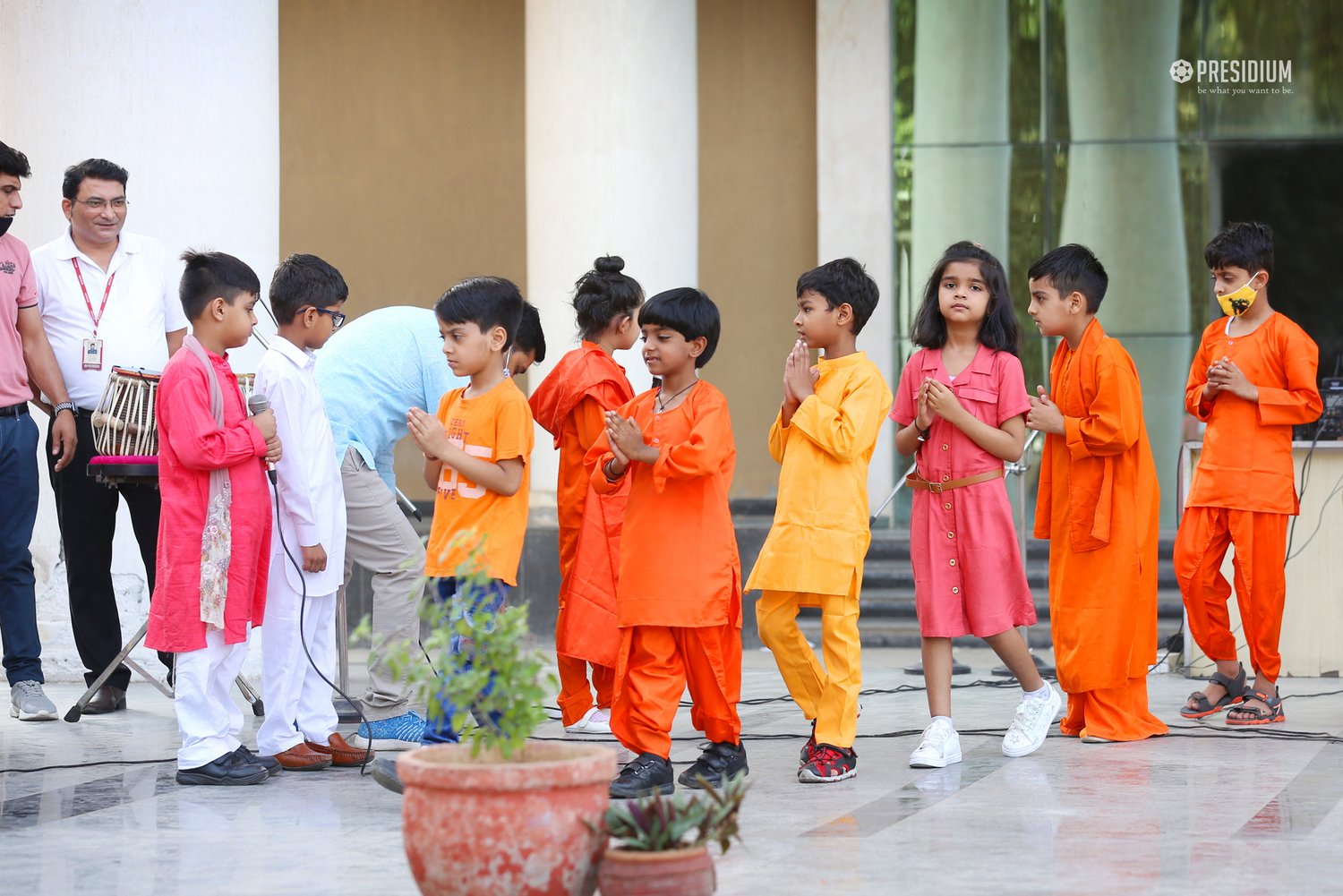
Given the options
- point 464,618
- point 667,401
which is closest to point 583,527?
point 667,401

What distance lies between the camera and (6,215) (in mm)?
6070

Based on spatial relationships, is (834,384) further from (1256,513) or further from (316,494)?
(1256,513)

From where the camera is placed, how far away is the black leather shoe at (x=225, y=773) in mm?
4797

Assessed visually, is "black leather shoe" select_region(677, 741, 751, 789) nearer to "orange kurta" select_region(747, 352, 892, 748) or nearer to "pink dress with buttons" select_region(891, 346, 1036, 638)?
"orange kurta" select_region(747, 352, 892, 748)

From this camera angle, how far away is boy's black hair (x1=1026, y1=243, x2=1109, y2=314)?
563cm

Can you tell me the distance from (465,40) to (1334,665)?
689 cm

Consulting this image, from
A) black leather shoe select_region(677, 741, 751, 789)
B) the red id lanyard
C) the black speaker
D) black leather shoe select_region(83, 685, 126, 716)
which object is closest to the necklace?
black leather shoe select_region(677, 741, 751, 789)

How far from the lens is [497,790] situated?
300cm

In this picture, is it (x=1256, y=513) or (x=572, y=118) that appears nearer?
(x=1256, y=513)

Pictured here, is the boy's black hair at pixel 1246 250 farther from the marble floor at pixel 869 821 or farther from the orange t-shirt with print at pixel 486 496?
the orange t-shirt with print at pixel 486 496

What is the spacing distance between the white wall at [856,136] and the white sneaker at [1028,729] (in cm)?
554

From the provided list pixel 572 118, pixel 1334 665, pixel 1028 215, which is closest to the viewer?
pixel 1334 665

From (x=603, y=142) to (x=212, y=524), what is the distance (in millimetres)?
5087

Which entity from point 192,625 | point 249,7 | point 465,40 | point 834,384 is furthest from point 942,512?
point 465,40
